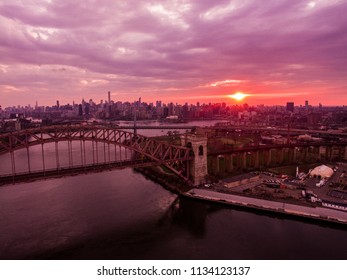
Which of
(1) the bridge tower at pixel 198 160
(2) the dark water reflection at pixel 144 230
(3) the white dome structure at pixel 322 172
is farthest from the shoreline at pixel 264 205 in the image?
(3) the white dome structure at pixel 322 172

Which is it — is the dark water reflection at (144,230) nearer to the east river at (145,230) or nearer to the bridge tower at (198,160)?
the east river at (145,230)

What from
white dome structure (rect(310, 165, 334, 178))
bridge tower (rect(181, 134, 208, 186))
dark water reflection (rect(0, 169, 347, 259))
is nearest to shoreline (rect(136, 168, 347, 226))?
dark water reflection (rect(0, 169, 347, 259))

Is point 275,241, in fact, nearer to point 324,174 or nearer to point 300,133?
point 324,174

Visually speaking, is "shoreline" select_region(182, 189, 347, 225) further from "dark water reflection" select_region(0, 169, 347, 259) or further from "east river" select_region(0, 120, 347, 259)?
"dark water reflection" select_region(0, 169, 347, 259)

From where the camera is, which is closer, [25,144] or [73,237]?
[73,237]

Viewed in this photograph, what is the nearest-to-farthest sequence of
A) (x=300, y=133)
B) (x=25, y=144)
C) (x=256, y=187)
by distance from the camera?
1. (x=25, y=144)
2. (x=256, y=187)
3. (x=300, y=133)

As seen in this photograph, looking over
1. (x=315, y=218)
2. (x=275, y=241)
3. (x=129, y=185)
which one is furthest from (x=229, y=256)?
(x=129, y=185)
